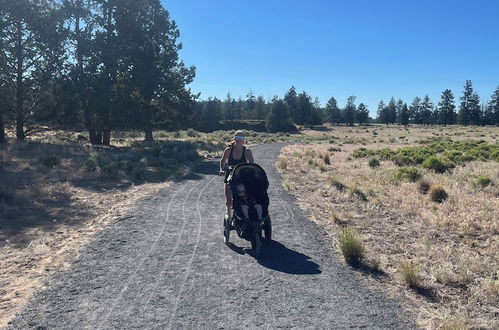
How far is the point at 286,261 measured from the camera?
23.3 ft

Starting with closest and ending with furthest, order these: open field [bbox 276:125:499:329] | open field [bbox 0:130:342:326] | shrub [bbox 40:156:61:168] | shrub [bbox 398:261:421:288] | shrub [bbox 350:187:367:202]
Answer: open field [bbox 276:125:499:329], shrub [bbox 398:261:421:288], open field [bbox 0:130:342:326], shrub [bbox 350:187:367:202], shrub [bbox 40:156:61:168]

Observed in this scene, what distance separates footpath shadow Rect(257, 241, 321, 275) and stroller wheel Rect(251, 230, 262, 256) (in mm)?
111

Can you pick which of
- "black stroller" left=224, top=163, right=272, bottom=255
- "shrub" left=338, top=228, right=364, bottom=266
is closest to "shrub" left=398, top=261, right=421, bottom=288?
"shrub" left=338, top=228, right=364, bottom=266

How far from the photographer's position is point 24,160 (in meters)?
21.4

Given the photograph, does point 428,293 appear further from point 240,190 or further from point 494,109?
point 494,109

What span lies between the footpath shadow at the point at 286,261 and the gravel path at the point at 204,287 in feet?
0.06

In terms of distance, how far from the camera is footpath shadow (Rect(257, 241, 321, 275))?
21.8 feet

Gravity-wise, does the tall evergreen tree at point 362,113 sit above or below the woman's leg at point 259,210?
above

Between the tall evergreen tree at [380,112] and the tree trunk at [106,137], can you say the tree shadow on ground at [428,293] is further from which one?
the tall evergreen tree at [380,112]

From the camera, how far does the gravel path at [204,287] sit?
4863 millimetres

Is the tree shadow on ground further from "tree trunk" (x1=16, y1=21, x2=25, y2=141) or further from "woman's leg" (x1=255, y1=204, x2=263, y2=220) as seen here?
"tree trunk" (x1=16, y1=21, x2=25, y2=141)

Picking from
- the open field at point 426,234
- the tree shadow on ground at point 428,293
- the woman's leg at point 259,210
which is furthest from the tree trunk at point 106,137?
the tree shadow on ground at point 428,293

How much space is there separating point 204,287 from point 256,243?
1877mm

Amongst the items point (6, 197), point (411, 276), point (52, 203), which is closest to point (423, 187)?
point (411, 276)
